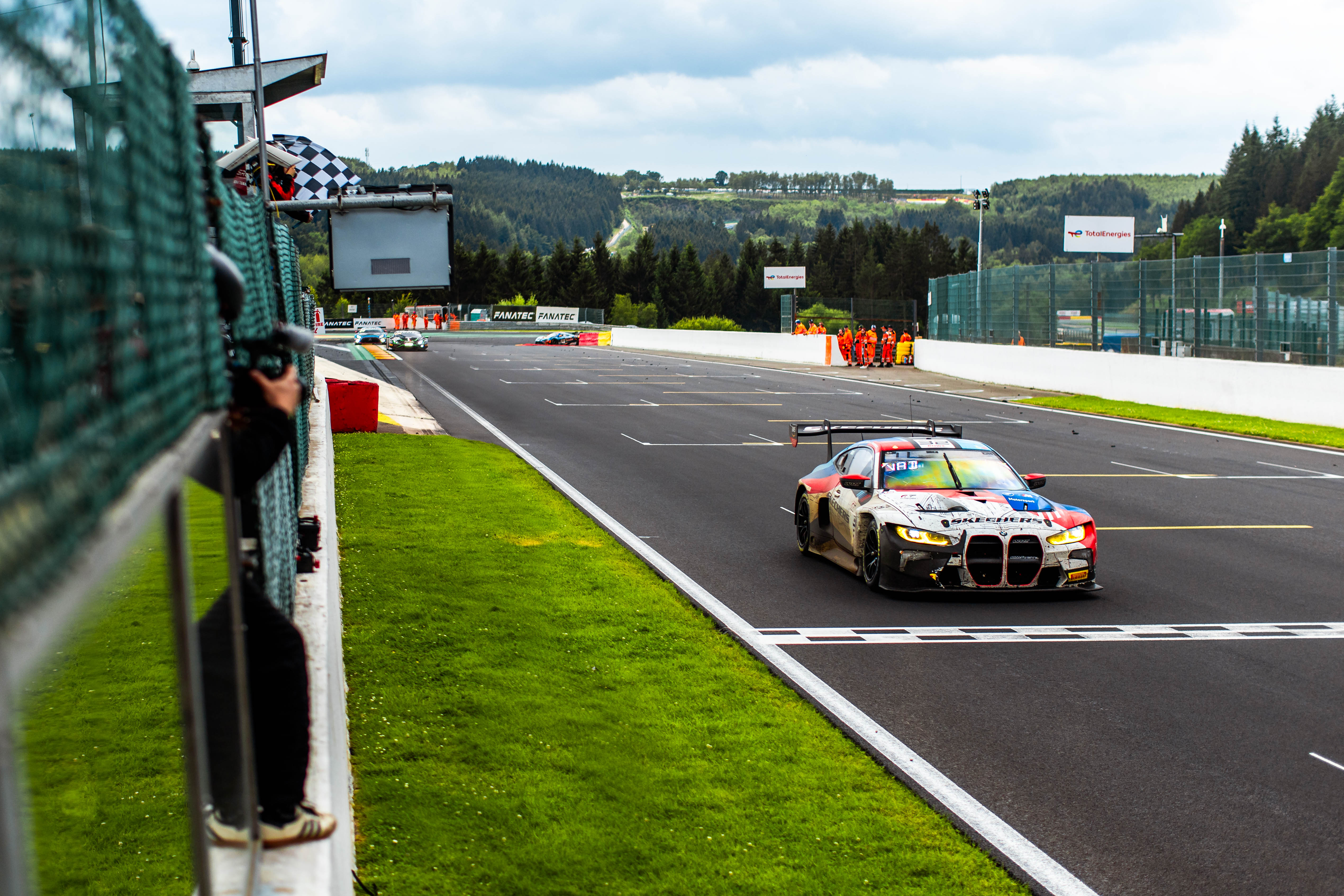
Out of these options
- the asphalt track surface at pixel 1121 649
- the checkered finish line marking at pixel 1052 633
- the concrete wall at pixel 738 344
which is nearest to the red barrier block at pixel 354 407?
the asphalt track surface at pixel 1121 649

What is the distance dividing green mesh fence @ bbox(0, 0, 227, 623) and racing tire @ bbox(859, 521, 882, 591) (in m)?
8.90

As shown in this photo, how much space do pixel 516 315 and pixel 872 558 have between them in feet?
364

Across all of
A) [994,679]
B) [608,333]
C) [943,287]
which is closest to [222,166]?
[994,679]

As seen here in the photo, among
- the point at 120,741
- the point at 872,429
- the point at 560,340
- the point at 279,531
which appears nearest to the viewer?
the point at 279,531

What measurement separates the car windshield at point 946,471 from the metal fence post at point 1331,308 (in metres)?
17.2

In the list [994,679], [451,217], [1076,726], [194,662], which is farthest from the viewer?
[451,217]

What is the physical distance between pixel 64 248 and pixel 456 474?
16.6 meters

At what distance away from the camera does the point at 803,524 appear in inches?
508

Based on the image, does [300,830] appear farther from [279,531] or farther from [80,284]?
[80,284]

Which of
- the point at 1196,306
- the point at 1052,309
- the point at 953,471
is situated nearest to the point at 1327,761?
the point at 953,471

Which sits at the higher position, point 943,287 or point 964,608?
point 943,287

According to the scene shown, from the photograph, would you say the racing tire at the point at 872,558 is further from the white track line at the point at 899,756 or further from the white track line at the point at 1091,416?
the white track line at the point at 1091,416

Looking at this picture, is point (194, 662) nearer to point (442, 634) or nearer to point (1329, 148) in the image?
point (442, 634)

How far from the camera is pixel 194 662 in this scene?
7.18 feet
